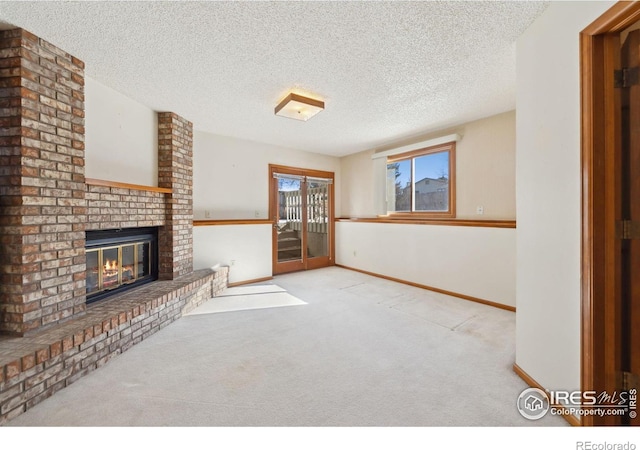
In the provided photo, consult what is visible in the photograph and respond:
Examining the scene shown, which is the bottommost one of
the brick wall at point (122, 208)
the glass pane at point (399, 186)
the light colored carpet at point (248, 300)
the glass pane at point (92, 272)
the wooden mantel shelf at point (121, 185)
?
the light colored carpet at point (248, 300)

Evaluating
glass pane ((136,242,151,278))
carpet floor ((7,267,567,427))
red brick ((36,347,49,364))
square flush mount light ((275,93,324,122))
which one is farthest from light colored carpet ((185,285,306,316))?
square flush mount light ((275,93,324,122))

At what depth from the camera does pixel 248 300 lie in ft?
11.5

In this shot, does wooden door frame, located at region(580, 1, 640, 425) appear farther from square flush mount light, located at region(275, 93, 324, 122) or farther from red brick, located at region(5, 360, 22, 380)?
red brick, located at region(5, 360, 22, 380)

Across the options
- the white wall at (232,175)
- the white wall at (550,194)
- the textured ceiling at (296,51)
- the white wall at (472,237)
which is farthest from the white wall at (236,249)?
the white wall at (550,194)

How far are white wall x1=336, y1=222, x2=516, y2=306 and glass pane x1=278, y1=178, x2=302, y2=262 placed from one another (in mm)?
1103

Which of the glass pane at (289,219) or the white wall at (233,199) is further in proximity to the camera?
the glass pane at (289,219)

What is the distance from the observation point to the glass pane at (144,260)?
120 inches

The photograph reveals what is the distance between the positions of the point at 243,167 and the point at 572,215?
417 cm

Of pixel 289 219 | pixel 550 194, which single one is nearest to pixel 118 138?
pixel 289 219

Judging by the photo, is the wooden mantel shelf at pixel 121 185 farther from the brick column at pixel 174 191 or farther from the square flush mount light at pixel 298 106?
the square flush mount light at pixel 298 106

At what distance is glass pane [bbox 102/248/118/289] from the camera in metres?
2.56

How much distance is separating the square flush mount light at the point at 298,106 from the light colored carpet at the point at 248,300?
7.42 feet

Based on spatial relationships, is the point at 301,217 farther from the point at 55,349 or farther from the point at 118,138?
the point at 55,349

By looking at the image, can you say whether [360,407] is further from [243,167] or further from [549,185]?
[243,167]
